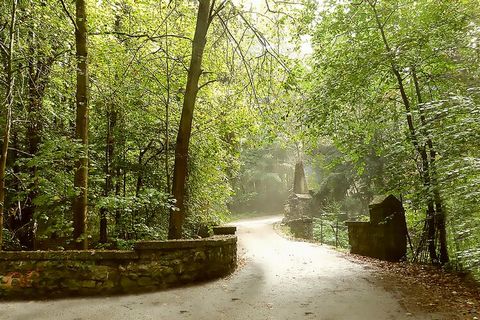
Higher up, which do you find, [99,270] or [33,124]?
[33,124]

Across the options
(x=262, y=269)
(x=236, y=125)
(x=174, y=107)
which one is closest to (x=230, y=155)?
(x=236, y=125)

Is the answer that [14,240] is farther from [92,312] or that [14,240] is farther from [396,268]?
[396,268]

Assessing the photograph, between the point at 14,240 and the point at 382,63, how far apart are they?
9.60m

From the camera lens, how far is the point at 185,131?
8.23 m

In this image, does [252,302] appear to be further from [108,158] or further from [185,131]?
[108,158]

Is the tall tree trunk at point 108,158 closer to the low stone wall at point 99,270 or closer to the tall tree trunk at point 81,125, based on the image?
the tall tree trunk at point 81,125

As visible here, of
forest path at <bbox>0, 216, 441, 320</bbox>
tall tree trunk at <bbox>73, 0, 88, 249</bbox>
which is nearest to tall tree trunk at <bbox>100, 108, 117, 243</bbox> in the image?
tall tree trunk at <bbox>73, 0, 88, 249</bbox>

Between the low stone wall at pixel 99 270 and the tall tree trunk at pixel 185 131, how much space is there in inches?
58.1

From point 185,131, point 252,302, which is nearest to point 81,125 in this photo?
point 185,131

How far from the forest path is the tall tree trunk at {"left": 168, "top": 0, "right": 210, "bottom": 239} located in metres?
1.83

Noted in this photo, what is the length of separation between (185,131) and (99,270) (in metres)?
3.65

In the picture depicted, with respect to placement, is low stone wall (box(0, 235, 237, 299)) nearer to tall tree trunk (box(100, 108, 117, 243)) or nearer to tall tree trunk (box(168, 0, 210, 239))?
tall tree trunk (box(168, 0, 210, 239))

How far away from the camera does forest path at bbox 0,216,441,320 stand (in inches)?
197

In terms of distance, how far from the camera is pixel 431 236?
8.57 metres
